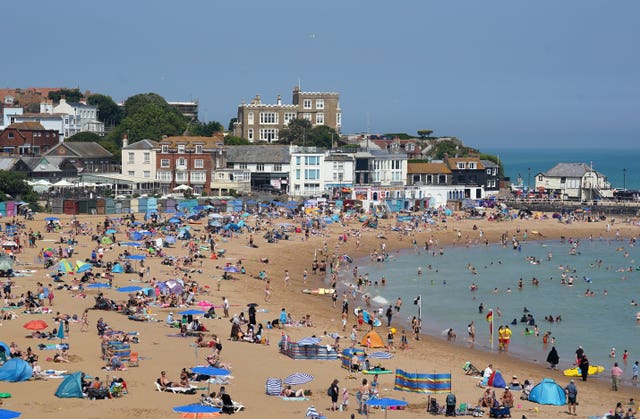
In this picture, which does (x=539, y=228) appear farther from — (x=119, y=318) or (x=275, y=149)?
(x=119, y=318)

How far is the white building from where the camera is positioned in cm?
7950

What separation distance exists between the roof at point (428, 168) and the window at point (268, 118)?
75.0 feet

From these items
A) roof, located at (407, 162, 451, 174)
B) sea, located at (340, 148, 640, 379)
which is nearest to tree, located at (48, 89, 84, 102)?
roof, located at (407, 162, 451, 174)

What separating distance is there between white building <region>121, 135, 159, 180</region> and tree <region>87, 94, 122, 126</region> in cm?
4403

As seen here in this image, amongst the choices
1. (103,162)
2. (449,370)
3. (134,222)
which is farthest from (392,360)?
(103,162)

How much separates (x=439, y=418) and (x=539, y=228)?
56.0 metres

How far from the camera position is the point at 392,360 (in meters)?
30.1

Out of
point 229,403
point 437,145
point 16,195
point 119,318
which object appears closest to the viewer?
point 229,403

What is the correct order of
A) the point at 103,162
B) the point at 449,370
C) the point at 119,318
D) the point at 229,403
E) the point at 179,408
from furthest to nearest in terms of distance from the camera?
the point at 103,162 < the point at 119,318 < the point at 449,370 < the point at 229,403 < the point at 179,408

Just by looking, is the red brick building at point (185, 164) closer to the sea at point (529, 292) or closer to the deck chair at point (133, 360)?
the sea at point (529, 292)

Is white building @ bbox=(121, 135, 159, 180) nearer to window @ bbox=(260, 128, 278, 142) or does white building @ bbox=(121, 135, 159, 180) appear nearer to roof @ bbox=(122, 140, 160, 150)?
roof @ bbox=(122, 140, 160, 150)

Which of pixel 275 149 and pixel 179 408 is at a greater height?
pixel 275 149

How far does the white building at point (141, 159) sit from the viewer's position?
79.5 metres

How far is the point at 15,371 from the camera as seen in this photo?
78.1 ft
